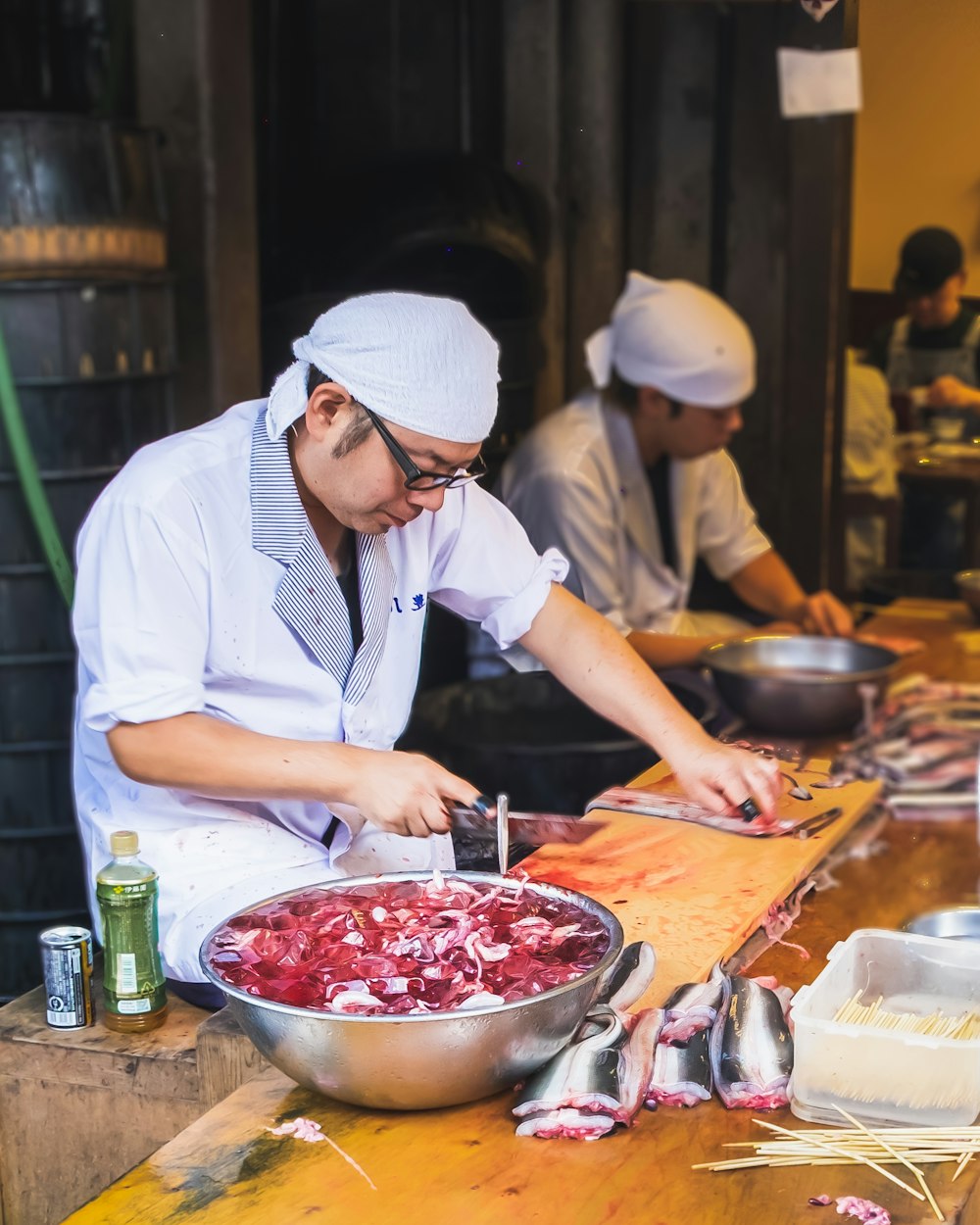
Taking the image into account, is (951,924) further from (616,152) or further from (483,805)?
(616,152)

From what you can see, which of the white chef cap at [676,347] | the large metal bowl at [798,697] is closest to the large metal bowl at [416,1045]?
the large metal bowl at [798,697]

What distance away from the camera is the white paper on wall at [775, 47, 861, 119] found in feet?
11.1

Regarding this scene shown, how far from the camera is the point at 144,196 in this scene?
3803 mm

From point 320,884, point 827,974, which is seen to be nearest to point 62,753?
point 320,884

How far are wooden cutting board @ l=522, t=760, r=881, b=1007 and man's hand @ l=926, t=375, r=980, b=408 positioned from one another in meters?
3.51

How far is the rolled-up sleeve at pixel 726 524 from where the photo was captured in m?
5.20

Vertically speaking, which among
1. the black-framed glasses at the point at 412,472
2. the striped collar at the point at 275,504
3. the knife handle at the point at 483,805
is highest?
the black-framed glasses at the point at 412,472

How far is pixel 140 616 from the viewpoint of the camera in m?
2.37

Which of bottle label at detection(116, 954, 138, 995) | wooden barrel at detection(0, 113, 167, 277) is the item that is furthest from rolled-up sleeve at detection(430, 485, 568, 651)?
wooden barrel at detection(0, 113, 167, 277)

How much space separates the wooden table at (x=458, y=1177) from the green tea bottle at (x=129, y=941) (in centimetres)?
45

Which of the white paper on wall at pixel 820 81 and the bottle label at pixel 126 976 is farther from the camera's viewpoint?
the white paper on wall at pixel 820 81

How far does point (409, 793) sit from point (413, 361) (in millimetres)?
635

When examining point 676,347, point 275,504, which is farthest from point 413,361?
point 676,347

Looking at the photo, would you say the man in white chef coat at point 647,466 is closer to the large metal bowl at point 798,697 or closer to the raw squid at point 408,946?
the large metal bowl at point 798,697
